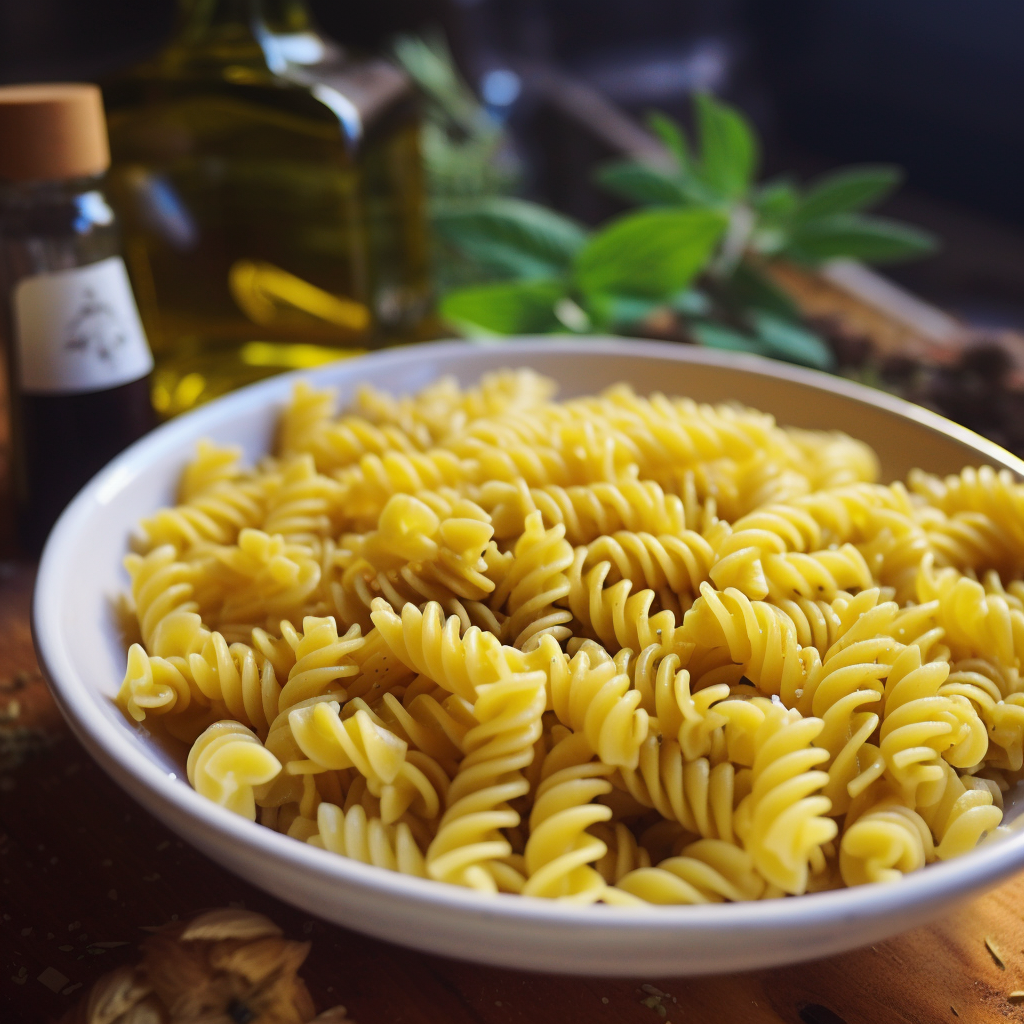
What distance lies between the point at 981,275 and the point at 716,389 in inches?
75.8

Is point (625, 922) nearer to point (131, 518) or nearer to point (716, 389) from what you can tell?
point (131, 518)

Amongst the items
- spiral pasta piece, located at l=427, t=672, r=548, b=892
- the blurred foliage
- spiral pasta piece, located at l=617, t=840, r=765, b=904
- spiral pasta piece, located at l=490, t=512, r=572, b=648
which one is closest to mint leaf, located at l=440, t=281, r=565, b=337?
the blurred foliage

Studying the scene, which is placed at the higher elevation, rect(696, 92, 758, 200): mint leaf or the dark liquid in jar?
rect(696, 92, 758, 200): mint leaf

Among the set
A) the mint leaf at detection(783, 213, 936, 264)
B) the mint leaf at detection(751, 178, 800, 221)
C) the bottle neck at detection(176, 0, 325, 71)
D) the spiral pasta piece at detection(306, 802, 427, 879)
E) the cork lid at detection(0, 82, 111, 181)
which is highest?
the bottle neck at detection(176, 0, 325, 71)

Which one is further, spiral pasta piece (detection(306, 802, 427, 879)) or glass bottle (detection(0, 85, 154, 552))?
glass bottle (detection(0, 85, 154, 552))

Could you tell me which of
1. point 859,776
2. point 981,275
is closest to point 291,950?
point 859,776

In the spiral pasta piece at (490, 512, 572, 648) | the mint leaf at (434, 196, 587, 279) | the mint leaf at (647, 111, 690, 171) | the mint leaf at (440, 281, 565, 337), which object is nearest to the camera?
the spiral pasta piece at (490, 512, 572, 648)

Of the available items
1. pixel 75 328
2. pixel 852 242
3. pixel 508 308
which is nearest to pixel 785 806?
pixel 75 328

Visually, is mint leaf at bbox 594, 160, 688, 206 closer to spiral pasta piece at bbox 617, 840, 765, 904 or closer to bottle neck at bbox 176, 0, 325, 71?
bottle neck at bbox 176, 0, 325, 71

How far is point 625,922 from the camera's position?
Answer: 0.52 m

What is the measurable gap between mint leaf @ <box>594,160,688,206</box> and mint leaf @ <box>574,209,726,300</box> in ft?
0.57

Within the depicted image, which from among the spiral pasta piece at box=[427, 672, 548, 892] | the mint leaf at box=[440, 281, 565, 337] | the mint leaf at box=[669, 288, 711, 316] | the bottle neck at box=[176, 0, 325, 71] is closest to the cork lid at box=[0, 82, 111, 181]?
the bottle neck at box=[176, 0, 325, 71]

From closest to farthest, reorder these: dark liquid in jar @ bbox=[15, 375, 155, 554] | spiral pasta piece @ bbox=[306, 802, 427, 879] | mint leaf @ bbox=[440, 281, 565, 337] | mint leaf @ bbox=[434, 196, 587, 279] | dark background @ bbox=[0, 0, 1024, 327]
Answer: spiral pasta piece @ bbox=[306, 802, 427, 879]
dark liquid in jar @ bbox=[15, 375, 155, 554]
mint leaf @ bbox=[440, 281, 565, 337]
mint leaf @ bbox=[434, 196, 587, 279]
dark background @ bbox=[0, 0, 1024, 327]

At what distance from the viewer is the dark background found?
8.19ft
